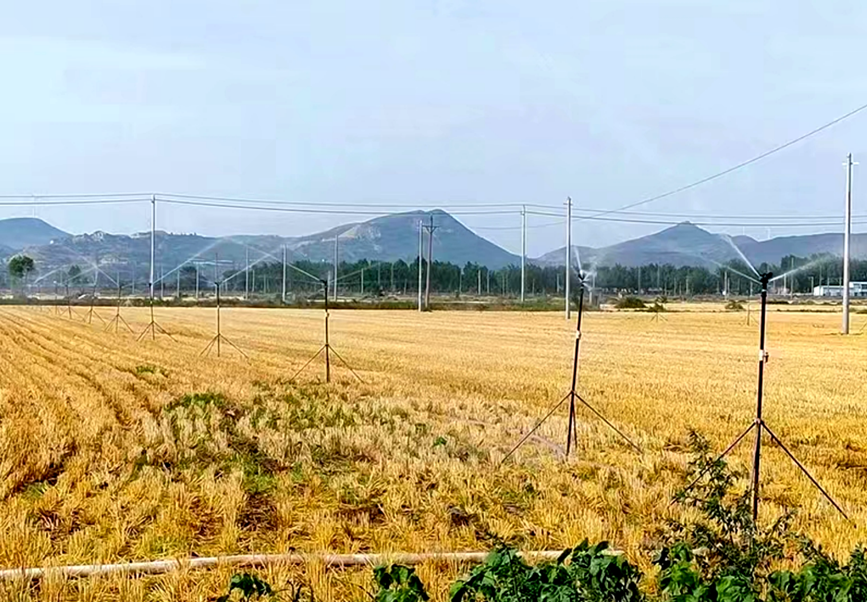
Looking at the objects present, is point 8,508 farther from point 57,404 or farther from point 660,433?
point 660,433

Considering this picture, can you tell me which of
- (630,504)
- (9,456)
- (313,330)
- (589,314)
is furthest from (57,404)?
(589,314)

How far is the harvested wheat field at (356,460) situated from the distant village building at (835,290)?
235 ft

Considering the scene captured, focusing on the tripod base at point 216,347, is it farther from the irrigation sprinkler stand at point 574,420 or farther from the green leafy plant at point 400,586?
the green leafy plant at point 400,586

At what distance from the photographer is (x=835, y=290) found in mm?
85938

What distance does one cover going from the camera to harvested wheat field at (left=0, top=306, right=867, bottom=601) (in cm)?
622

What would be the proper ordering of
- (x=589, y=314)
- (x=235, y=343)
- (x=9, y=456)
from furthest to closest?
(x=589, y=314), (x=235, y=343), (x=9, y=456)

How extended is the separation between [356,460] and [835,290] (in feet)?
288

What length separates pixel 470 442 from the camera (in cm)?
1023

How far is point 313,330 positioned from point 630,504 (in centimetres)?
3098

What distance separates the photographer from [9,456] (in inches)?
343

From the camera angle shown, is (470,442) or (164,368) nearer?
(470,442)

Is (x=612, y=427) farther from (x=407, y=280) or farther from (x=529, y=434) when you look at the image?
(x=407, y=280)

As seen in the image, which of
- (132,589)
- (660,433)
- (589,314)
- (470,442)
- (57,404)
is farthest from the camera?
(589,314)

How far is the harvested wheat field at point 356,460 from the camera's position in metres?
6.22
